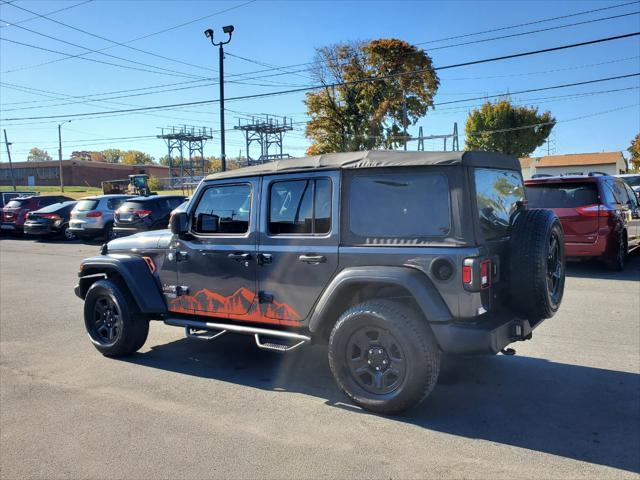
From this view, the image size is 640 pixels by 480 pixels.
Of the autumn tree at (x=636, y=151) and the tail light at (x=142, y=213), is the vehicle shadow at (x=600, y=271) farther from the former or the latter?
the autumn tree at (x=636, y=151)

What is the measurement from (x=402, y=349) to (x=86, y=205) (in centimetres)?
1647

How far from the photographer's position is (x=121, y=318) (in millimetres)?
5266

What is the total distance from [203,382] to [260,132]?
51.9 m

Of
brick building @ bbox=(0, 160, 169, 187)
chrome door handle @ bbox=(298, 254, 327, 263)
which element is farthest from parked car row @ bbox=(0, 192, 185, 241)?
brick building @ bbox=(0, 160, 169, 187)

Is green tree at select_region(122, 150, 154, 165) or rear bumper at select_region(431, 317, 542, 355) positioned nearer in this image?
rear bumper at select_region(431, 317, 542, 355)

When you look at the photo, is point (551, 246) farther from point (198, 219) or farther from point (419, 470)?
point (198, 219)

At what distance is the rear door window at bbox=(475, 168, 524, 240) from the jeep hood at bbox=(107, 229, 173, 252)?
9.85 ft

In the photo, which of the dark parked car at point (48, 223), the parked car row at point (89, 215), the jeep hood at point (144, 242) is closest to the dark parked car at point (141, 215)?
the parked car row at point (89, 215)

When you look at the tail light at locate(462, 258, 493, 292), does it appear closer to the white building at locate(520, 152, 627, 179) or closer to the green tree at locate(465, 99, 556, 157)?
the green tree at locate(465, 99, 556, 157)

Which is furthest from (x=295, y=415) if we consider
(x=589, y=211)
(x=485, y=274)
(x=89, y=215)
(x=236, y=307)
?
(x=89, y=215)

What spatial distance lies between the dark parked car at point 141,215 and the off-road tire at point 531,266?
1309cm

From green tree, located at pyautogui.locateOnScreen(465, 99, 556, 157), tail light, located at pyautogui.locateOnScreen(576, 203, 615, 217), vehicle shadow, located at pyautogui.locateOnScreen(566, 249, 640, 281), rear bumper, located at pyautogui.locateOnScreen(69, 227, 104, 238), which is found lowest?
vehicle shadow, located at pyautogui.locateOnScreen(566, 249, 640, 281)

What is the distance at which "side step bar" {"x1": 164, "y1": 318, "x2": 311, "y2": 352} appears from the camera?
4270mm

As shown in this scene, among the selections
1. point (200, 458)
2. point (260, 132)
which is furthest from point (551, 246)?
point (260, 132)
